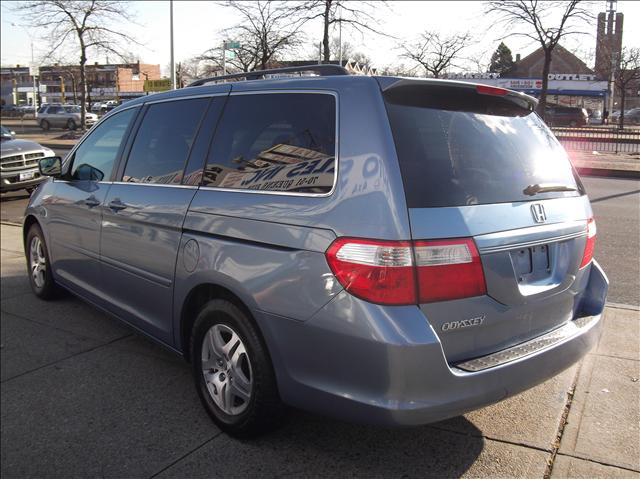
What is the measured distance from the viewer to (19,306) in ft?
17.9

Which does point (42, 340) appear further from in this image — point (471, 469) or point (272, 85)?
point (471, 469)

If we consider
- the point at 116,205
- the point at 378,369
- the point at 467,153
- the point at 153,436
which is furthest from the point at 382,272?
the point at 116,205

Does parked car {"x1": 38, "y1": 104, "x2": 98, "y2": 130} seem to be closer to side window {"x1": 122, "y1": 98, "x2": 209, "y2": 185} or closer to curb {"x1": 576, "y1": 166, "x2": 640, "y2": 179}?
curb {"x1": 576, "y1": 166, "x2": 640, "y2": 179}

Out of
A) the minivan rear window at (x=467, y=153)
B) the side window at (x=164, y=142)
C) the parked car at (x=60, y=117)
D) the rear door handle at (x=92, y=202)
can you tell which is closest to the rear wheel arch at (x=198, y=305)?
the side window at (x=164, y=142)

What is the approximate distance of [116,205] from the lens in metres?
3.98

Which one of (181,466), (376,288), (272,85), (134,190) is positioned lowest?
(181,466)

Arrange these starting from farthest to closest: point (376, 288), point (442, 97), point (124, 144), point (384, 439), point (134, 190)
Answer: point (124, 144) → point (134, 190) → point (384, 439) → point (442, 97) → point (376, 288)

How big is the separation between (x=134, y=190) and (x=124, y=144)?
0.54 meters

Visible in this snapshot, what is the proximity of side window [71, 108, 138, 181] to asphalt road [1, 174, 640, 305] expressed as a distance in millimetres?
4314

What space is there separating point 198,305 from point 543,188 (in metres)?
1.92

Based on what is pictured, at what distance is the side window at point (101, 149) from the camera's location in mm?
4352

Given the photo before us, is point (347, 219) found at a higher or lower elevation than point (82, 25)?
lower

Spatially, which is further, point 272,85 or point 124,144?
point 124,144

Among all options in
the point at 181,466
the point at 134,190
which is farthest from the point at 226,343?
the point at 134,190
